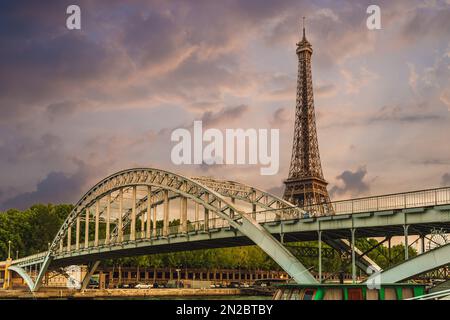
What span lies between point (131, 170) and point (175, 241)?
17.6m

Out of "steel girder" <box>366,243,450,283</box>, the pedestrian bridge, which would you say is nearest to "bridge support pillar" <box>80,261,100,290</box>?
the pedestrian bridge

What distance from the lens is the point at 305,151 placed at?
109625mm

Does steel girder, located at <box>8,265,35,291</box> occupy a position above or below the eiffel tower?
below

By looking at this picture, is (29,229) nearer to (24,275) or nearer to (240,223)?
(24,275)

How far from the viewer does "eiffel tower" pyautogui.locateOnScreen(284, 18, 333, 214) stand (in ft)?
333

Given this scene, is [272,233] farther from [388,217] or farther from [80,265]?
[80,265]

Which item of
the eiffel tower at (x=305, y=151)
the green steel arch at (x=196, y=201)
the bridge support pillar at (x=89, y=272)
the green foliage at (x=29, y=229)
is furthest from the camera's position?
the green foliage at (x=29, y=229)

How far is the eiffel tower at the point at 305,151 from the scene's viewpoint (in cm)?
10156

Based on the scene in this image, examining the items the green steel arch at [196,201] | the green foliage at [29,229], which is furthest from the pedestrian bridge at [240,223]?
the green foliage at [29,229]

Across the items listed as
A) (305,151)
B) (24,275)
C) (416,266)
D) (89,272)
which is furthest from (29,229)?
(416,266)

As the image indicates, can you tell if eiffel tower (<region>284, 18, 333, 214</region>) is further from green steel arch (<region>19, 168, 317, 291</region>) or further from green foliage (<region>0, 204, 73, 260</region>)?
green foliage (<region>0, 204, 73, 260</region>)

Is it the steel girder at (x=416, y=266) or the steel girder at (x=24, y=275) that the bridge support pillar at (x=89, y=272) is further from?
the steel girder at (x=416, y=266)
